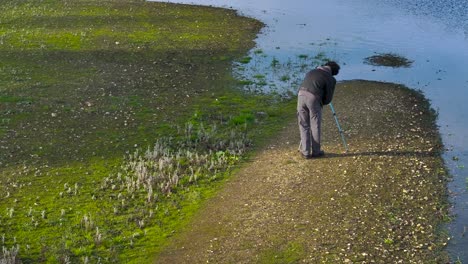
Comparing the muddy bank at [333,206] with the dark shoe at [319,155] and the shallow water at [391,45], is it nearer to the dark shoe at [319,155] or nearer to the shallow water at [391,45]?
the dark shoe at [319,155]

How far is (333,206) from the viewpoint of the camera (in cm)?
1397

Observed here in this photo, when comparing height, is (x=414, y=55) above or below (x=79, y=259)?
above

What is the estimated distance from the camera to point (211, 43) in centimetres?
3241

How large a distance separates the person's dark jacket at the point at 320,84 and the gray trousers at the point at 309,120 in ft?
0.49

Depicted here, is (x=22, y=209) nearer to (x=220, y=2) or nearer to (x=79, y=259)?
(x=79, y=259)

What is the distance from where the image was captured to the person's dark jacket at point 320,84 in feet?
52.5

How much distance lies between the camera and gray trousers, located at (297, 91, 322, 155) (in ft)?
53.1

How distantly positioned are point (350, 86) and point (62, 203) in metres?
15.0

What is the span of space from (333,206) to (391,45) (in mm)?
20939

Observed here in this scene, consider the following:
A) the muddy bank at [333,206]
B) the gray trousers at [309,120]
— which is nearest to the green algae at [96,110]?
the muddy bank at [333,206]

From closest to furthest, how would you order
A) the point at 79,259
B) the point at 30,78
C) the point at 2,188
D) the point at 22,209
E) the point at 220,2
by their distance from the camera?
the point at 79,259 → the point at 22,209 → the point at 2,188 → the point at 30,78 → the point at 220,2

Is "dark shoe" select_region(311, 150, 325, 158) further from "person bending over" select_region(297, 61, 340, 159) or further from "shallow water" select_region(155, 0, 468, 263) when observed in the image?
"shallow water" select_region(155, 0, 468, 263)

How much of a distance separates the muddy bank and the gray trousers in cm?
46

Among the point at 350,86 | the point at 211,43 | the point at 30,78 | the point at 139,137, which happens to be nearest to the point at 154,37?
the point at 211,43
